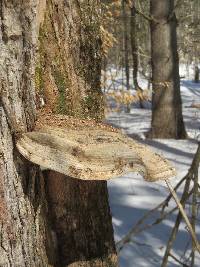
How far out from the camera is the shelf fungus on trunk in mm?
1242

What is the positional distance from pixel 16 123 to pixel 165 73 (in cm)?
703

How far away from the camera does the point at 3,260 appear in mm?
1326

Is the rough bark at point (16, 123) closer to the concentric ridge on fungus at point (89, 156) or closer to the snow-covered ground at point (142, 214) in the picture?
the concentric ridge on fungus at point (89, 156)

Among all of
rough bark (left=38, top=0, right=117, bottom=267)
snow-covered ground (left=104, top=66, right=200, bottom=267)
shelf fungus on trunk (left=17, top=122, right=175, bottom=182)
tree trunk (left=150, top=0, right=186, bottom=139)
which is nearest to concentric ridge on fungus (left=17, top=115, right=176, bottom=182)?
shelf fungus on trunk (left=17, top=122, right=175, bottom=182)

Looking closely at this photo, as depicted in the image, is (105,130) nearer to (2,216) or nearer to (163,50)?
(2,216)

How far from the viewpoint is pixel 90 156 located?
1.25 metres

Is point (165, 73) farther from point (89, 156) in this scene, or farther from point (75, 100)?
point (89, 156)

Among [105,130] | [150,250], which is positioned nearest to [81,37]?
[105,130]

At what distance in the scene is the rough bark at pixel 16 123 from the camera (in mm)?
1280

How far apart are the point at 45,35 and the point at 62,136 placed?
45 cm

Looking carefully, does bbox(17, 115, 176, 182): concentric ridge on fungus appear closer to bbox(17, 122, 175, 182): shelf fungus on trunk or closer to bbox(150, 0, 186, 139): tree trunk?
bbox(17, 122, 175, 182): shelf fungus on trunk

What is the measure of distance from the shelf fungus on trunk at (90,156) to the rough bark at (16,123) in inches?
2.5

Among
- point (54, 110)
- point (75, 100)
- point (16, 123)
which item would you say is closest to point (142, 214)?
point (75, 100)

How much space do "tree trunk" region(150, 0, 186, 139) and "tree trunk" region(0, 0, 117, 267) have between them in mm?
6393
